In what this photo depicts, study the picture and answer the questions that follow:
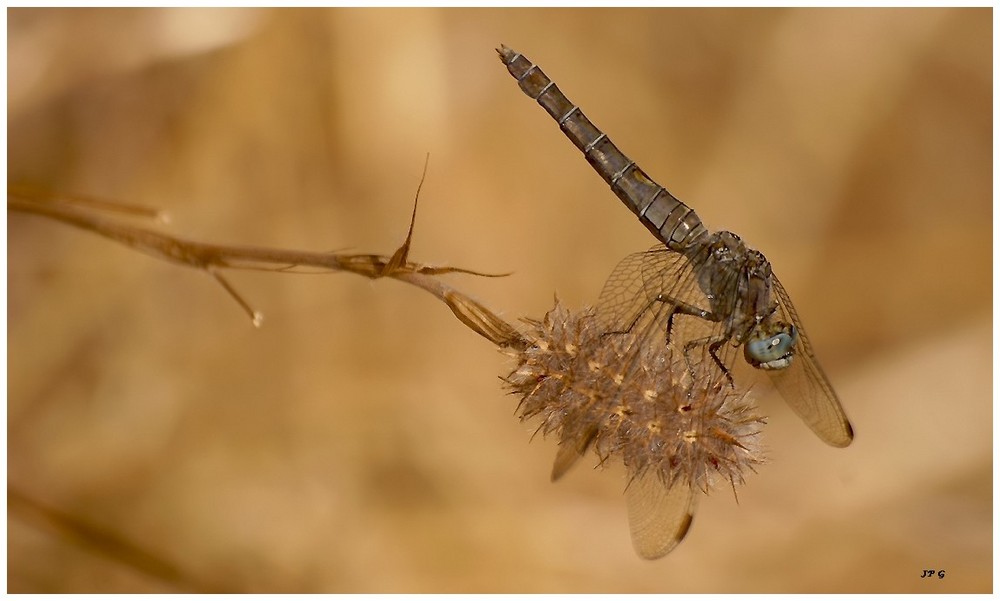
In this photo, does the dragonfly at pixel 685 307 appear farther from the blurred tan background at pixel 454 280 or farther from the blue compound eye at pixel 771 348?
the blurred tan background at pixel 454 280

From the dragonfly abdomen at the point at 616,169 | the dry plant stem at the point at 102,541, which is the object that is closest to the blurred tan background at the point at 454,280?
the dry plant stem at the point at 102,541

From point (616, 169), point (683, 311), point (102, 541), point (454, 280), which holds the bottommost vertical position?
point (102, 541)

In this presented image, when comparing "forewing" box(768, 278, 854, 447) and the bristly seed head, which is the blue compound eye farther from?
the bristly seed head

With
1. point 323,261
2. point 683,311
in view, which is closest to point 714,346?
point 683,311

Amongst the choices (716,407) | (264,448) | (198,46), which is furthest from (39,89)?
(716,407)

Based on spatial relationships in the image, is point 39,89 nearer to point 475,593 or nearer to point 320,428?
point 320,428

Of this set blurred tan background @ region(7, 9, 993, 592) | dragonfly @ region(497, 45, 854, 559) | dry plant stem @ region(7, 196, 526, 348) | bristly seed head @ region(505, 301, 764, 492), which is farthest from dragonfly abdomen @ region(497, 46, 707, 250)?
blurred tan background @ region(7, 9, 993, 592)

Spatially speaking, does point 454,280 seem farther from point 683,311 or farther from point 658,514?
point 658,514
